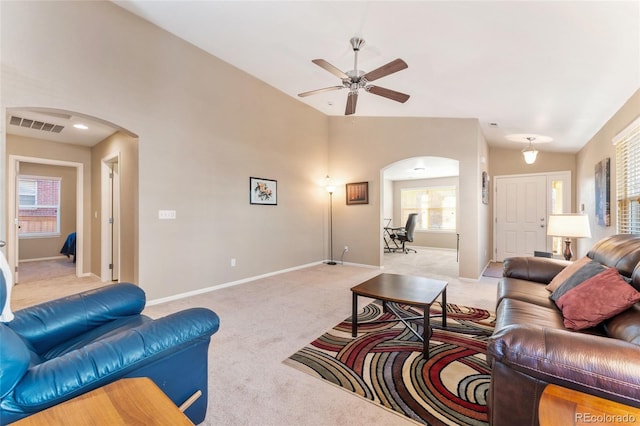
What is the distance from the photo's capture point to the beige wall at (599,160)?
10.0 ft

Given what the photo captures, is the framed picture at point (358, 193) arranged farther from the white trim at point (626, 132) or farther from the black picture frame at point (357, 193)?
the white trim at point (626, 132)

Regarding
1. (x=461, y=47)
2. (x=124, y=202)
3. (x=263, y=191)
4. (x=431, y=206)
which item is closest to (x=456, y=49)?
(x=461, y=47)

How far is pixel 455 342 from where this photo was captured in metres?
2.40

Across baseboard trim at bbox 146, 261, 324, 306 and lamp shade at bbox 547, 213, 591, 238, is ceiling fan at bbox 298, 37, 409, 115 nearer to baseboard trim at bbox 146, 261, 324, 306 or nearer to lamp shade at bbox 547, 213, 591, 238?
lamp shade at bbox 547, 213, 591, 238

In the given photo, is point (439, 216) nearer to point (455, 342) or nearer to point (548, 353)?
point (455, 342)

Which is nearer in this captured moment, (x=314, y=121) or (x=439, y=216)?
(x=314, y=121)

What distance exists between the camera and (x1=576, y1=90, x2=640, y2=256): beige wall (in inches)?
121

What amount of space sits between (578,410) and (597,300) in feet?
3.09

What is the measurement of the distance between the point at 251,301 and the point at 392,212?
7.11 meters

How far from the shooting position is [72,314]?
61.2 inches

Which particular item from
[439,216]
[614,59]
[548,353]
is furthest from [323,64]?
[439,216]

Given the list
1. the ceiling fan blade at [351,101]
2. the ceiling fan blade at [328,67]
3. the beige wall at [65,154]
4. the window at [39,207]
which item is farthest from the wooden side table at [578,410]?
the window at [39,207]

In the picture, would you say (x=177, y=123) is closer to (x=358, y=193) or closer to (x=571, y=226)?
(x=358, y=193)

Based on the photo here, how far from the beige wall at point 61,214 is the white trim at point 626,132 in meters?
10.1
